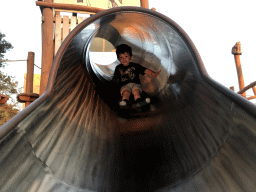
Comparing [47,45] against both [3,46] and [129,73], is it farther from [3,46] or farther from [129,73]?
[3,46]

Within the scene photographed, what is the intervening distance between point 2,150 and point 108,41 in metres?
2.26

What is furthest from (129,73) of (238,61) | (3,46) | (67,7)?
(3,46)

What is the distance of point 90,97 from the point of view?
2.47 metres

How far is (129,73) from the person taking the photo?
2.76m

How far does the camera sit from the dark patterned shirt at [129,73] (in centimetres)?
273

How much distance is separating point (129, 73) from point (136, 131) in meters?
0.78

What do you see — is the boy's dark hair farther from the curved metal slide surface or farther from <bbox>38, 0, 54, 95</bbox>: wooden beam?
<bbox>38, 0, 54, 95</bbox>: wooden beam

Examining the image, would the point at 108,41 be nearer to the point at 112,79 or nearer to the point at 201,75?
the point at 112,79

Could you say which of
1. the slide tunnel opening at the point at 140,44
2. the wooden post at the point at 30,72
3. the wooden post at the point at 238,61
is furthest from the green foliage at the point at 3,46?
the wooden post at the point at 238,61

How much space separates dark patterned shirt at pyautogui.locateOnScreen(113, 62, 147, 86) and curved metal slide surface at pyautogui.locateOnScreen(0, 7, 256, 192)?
221mm

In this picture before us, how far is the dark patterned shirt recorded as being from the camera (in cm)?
273

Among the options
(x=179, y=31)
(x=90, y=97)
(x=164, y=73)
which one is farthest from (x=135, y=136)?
(x=179, y=31)

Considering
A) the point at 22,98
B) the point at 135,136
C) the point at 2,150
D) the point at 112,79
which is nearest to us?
the point at 2,150

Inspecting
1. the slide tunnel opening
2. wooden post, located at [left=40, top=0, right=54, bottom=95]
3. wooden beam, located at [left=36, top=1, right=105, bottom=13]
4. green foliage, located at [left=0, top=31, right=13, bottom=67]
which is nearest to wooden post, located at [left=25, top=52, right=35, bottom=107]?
wooden post, located at [left=40, top=0, right=54, bottom=95]
